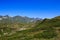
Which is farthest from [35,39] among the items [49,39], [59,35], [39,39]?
[59,35]

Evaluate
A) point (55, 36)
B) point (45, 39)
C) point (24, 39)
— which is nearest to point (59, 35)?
point (55, 36)

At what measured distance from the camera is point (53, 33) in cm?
6862

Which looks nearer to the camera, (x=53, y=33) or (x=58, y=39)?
(x=58, y=39)


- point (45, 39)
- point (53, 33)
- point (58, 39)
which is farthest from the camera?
point (53, 33)

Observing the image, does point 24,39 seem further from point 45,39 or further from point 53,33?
point 53,33

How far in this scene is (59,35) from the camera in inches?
2554

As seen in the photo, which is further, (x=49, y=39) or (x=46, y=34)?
(x=46, y=34)

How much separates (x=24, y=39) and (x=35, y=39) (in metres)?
5.00

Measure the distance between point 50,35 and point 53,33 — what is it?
1.80 m

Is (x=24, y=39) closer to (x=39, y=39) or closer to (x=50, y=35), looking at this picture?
(x=39, y=39)

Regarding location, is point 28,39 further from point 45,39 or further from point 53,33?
point 53,33

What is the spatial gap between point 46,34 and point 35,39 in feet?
24.1

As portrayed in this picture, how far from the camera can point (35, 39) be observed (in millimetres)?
65750

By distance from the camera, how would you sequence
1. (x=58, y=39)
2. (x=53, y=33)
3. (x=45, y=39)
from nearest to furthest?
(x=58, y=39)
(x=45, y=39)
(x=53, y=33)
